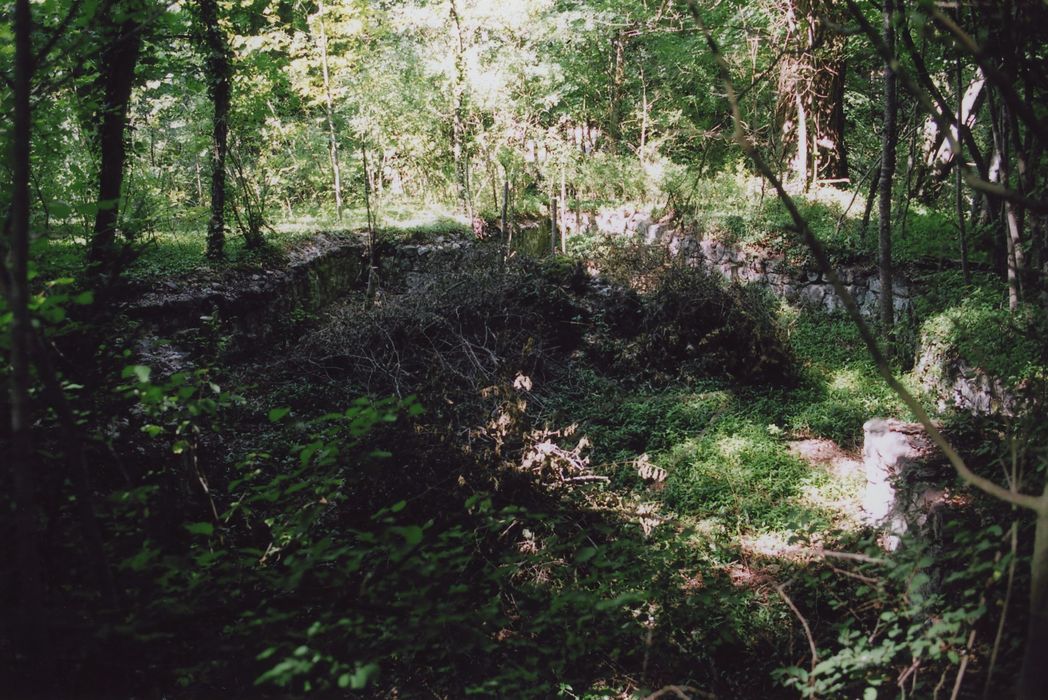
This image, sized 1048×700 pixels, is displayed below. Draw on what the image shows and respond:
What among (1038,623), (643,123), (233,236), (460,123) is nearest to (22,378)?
(1038,623)

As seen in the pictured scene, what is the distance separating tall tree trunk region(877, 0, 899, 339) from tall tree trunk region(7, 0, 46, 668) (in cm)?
575

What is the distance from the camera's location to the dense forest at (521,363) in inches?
76.3

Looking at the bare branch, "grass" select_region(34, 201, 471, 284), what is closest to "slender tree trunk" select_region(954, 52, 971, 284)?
the bare branch

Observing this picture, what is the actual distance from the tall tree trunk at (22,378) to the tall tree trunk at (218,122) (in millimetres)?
5698

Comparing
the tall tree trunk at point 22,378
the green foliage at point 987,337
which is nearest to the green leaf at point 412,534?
the tall tree trunk at point 22,378

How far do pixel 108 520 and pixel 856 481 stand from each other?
16.3 feet

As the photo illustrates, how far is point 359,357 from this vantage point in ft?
20.9

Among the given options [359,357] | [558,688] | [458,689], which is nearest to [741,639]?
[558,688]

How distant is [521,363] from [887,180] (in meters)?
4.07

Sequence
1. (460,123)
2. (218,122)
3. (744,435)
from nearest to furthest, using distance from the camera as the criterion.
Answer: (744,435) < (218,122) < (460,123)

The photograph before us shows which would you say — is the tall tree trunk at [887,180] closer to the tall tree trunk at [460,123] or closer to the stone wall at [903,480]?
the stone wall at [903,480]

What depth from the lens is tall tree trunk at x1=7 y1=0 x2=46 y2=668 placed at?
4.77 ft

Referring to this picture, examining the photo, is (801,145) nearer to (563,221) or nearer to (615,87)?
(563,221)

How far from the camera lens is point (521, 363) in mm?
6367
